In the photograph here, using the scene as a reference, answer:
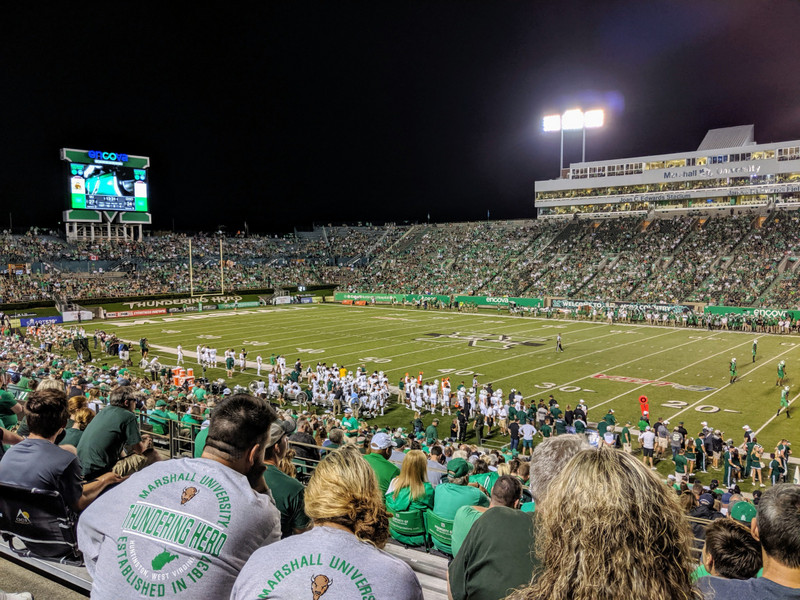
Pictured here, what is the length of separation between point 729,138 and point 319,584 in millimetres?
71612

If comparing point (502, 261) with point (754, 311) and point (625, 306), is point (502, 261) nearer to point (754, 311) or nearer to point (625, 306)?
point (625, 306)

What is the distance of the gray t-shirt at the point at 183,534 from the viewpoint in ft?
→ 7.29

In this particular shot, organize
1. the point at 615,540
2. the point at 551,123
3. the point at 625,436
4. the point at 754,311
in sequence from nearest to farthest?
the point at 615,540
the point at 625,436
the point at 754,311
the point at 551,123

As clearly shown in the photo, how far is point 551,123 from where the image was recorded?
2566 inches

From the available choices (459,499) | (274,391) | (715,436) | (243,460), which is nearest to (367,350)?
(274,391)

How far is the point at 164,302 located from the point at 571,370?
127ft

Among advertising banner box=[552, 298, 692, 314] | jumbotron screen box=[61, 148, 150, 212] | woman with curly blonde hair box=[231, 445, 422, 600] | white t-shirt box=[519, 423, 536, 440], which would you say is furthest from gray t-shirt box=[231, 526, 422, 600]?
jumbotron screen box=[61, 148, 150, 212]

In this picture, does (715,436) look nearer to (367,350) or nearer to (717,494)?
(717,494)

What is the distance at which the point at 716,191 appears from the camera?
196 feet

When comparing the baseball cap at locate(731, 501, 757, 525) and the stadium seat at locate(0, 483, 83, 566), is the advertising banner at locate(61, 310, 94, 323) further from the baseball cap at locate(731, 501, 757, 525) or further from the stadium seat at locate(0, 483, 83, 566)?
the baseball cap at locate(731, 501, 757, 525)

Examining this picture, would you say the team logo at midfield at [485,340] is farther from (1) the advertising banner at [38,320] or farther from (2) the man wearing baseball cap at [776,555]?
(2) the man wearing baseball cap at [776,555]

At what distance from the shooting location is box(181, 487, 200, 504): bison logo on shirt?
2.28 meters

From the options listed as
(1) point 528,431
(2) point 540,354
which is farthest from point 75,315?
(1) point 528,431

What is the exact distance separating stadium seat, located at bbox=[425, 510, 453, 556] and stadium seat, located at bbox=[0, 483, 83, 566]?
9.22ft
